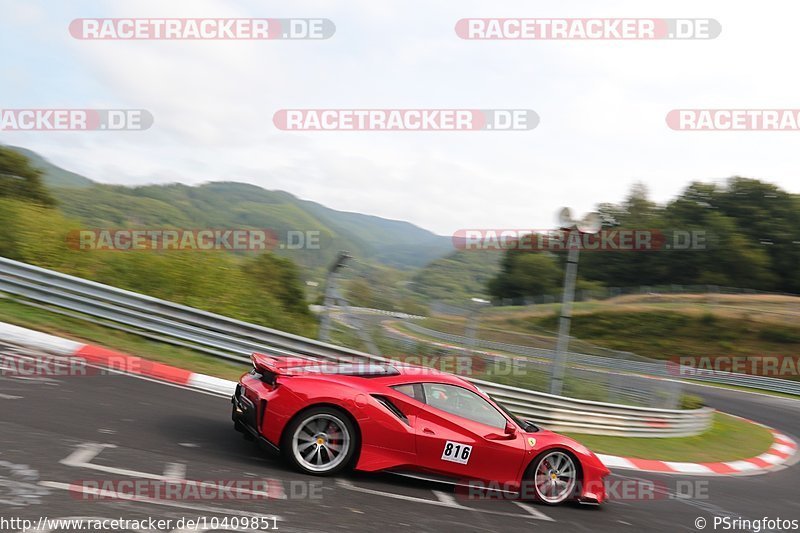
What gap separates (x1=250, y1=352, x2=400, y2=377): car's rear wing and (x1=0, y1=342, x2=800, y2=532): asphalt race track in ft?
2.71

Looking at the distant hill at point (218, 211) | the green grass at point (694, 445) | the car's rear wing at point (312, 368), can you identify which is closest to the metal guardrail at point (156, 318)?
the distant hill at point (218, 211)

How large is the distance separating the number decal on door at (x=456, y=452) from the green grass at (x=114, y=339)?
491 centimetres

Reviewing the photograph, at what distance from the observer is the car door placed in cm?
607

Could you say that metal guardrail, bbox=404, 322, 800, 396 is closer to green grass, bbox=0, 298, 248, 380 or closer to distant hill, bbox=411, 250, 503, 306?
distant hill, bbox=411, 250, 503, 306

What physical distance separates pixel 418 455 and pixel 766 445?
1204 centimetres

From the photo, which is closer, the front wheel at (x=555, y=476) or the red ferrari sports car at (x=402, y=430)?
the red ferrari sports car at (x=402, y=430)

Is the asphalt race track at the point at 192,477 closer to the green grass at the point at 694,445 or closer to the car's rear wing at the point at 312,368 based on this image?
the car's rear wing at the point at 312,368

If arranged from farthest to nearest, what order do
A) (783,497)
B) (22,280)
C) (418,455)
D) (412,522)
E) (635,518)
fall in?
(22,280) → (783,497) → (635,518) → (418,455) → (412,522)

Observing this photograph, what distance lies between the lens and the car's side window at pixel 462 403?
624cm

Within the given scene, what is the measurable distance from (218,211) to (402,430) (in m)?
103

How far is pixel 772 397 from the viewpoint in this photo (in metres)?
28.9

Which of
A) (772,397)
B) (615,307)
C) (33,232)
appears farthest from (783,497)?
(615,307)

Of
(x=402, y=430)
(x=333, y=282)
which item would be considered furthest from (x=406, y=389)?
(x=333, y=282)

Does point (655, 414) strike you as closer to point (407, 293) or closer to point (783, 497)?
point (783, 497)
